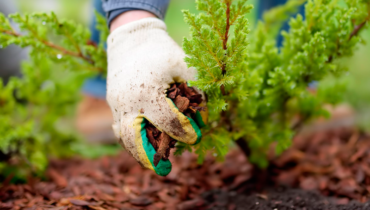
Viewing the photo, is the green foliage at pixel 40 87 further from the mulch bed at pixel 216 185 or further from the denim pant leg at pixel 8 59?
the denim pant leg at pixel 8 59

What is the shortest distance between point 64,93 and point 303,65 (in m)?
1.84

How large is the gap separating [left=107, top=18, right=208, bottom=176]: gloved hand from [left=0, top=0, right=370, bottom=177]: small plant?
0.16 meters

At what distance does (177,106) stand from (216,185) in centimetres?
89

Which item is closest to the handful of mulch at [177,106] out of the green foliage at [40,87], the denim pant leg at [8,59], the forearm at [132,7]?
the forearm at [132,7]

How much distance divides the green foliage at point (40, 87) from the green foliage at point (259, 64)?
2.60 ft

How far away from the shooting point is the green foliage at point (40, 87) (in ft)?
5.02

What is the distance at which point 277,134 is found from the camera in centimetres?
168

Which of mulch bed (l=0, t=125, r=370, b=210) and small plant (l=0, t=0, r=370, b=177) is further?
mulch bed (l=0, t=125, r=370, b=210)

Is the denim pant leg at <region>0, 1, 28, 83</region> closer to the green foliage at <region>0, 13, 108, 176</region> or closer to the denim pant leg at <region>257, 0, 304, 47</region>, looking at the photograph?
the green foliage at <region>0, 13, 108, 176</region>

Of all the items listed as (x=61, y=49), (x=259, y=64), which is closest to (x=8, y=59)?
(x=61, y=49)

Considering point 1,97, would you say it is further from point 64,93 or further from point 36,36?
point 36,36

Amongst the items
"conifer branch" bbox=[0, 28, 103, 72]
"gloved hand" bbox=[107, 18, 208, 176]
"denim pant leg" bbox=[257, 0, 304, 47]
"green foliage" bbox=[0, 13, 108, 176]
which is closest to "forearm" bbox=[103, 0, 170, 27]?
"gloved hand" bbox=[107, 18, 208, 176]

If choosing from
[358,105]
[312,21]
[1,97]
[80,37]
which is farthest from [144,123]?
[358,105]

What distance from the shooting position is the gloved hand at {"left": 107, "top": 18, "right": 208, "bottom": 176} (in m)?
1.18
